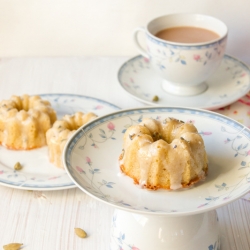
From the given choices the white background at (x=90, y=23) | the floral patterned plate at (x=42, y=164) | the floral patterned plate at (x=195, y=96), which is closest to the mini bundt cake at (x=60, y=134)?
the floral patterned plate at (x=42, y=164)

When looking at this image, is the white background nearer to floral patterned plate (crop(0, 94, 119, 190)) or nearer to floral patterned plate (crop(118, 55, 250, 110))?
floral patterned plate (crop(118, 55, 250, 110))

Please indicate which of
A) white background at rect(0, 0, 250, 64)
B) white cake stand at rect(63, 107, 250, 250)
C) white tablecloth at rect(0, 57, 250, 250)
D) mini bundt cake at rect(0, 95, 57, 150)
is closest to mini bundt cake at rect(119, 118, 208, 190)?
white cake stand at rect(63, 107, 250, 250)

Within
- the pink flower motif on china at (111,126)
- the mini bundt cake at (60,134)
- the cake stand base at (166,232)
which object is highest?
the pink flower motif on china at (111,126)

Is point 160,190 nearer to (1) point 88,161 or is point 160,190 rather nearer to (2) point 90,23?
(1) point 88,161

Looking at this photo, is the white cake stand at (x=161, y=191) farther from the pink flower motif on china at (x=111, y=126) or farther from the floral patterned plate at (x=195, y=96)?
the floral patterned plate at (x=195, y=96)

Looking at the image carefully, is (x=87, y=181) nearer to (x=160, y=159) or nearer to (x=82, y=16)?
(x=160, y=159)
